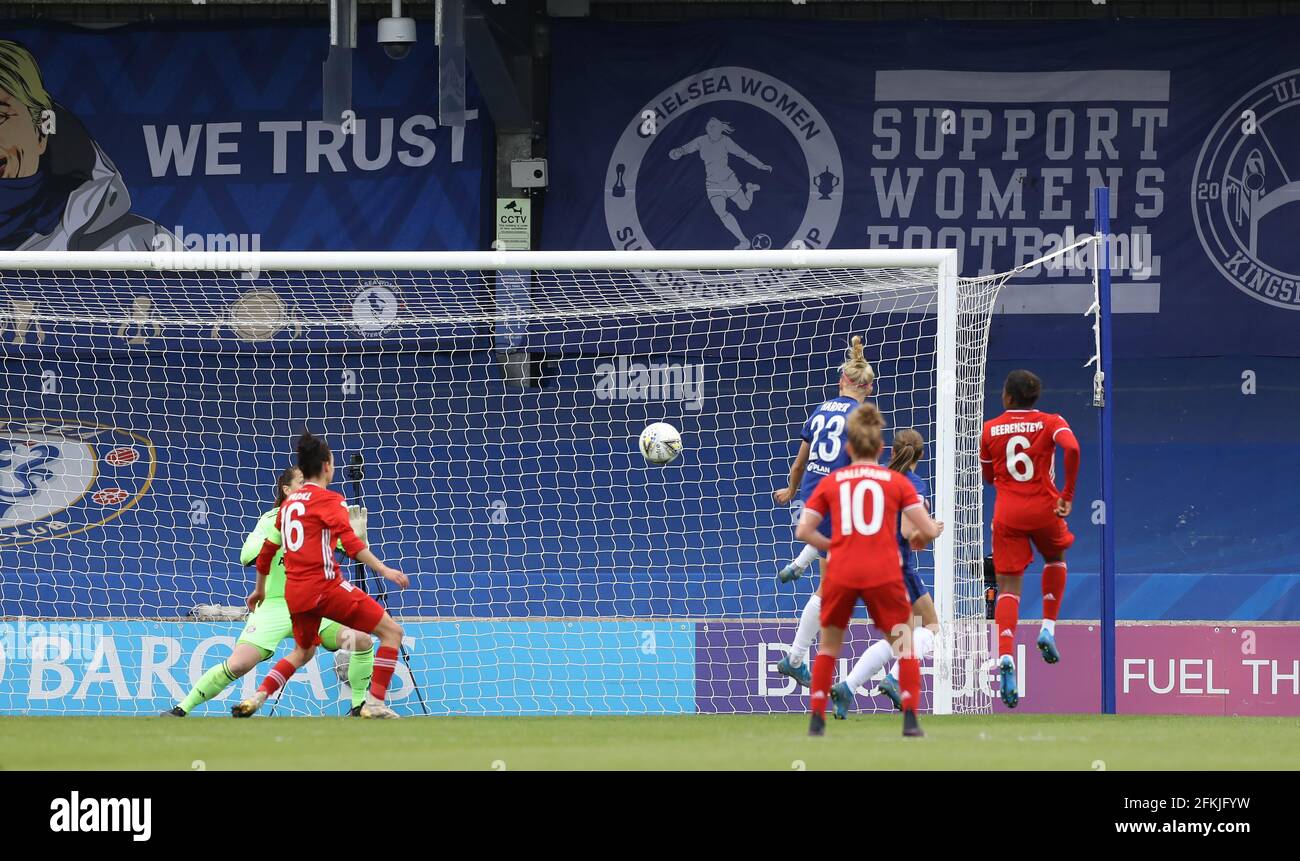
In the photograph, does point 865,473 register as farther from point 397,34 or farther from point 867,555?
point 397,34

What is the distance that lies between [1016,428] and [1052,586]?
1.00m

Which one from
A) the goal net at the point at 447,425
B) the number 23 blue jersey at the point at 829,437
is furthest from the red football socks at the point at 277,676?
the goal net at the point at 447,425

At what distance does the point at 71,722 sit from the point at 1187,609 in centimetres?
865

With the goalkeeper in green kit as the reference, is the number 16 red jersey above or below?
above

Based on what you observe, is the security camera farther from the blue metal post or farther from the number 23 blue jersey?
the blue metal post

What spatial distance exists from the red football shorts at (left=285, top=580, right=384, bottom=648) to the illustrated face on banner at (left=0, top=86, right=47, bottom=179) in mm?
7889

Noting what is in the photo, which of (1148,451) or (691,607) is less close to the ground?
(1148,451)

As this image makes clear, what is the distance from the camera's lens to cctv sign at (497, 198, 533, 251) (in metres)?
14.9

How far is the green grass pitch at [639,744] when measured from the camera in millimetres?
6102

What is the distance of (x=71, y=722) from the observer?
8906 mm

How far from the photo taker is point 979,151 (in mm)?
15180

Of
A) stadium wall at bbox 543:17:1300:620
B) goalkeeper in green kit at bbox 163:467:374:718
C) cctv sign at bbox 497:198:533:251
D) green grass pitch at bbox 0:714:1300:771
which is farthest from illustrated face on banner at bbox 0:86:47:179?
green grass pitch at bbox 0:714:1300:771
